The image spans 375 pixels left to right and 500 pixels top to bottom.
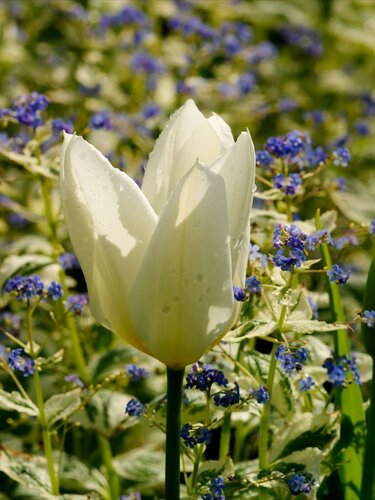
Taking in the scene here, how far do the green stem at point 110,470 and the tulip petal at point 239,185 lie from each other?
0.45 meters

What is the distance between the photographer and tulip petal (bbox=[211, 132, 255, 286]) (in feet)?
2.40

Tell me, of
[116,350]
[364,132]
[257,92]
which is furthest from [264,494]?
[257,92]

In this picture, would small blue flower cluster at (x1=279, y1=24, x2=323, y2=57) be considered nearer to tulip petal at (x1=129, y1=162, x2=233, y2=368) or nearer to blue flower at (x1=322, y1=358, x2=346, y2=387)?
blue flower at (x1=322, y1=358, x2=346, y2=387)

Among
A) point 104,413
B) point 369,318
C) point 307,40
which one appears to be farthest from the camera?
point 307,40

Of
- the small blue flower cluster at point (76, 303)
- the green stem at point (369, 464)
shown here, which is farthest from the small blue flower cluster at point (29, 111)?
the green stem at point (369, 464)

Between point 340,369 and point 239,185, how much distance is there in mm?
268

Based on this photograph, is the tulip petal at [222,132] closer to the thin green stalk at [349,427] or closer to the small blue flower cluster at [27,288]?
the thin green stalk at [349,427]

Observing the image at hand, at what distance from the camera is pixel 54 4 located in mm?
2527

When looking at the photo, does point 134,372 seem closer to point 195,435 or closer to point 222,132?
point 195,435

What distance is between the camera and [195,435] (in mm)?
861

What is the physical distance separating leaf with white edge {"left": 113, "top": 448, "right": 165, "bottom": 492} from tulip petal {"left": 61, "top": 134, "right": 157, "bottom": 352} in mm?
404

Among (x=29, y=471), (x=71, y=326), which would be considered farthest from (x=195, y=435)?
(x=71, y=326)

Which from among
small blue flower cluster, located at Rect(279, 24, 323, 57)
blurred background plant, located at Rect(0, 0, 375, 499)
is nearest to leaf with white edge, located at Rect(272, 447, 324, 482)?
blurred background plant, located at Rect(0, 0, 375, 499)

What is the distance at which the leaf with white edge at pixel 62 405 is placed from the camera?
102 centimetres
